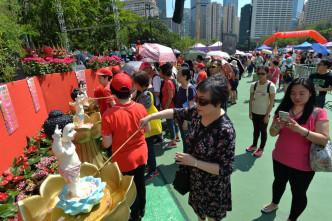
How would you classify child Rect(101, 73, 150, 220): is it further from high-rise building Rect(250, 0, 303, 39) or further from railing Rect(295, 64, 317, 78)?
high-rise building Rect(250, 0, 303, 39)

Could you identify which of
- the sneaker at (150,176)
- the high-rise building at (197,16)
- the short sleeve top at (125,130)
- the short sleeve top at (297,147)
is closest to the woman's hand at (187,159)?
the short sleeve top at (125,130)

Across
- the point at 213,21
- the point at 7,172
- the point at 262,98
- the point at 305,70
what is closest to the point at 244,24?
the point at 213,21

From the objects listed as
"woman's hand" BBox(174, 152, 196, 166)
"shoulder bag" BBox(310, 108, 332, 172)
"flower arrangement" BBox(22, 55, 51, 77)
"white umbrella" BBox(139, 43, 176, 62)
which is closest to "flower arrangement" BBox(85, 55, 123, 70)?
"white umbrella" BBox(139, 43, 176, 62)

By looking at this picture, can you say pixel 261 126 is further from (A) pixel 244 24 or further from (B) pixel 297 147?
(A) pixel 244 24

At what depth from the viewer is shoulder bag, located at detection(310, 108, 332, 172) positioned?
1866 mm

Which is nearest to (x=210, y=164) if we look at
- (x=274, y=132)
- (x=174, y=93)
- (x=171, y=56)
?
(x=274, y=132)

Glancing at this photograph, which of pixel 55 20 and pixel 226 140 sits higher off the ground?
pixel 55 20

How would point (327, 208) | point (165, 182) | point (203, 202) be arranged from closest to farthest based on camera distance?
point (203, 202) < point (327, 208) < point (165, 182)

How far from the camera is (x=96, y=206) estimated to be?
1315mm

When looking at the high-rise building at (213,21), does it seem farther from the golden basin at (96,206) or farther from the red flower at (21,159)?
the golden basin at (96,206)

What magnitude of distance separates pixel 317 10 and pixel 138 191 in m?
117

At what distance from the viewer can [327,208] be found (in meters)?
2.58

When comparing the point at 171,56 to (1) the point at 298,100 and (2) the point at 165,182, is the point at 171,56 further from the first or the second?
(1) the point at 298,100

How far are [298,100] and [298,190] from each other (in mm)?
990
